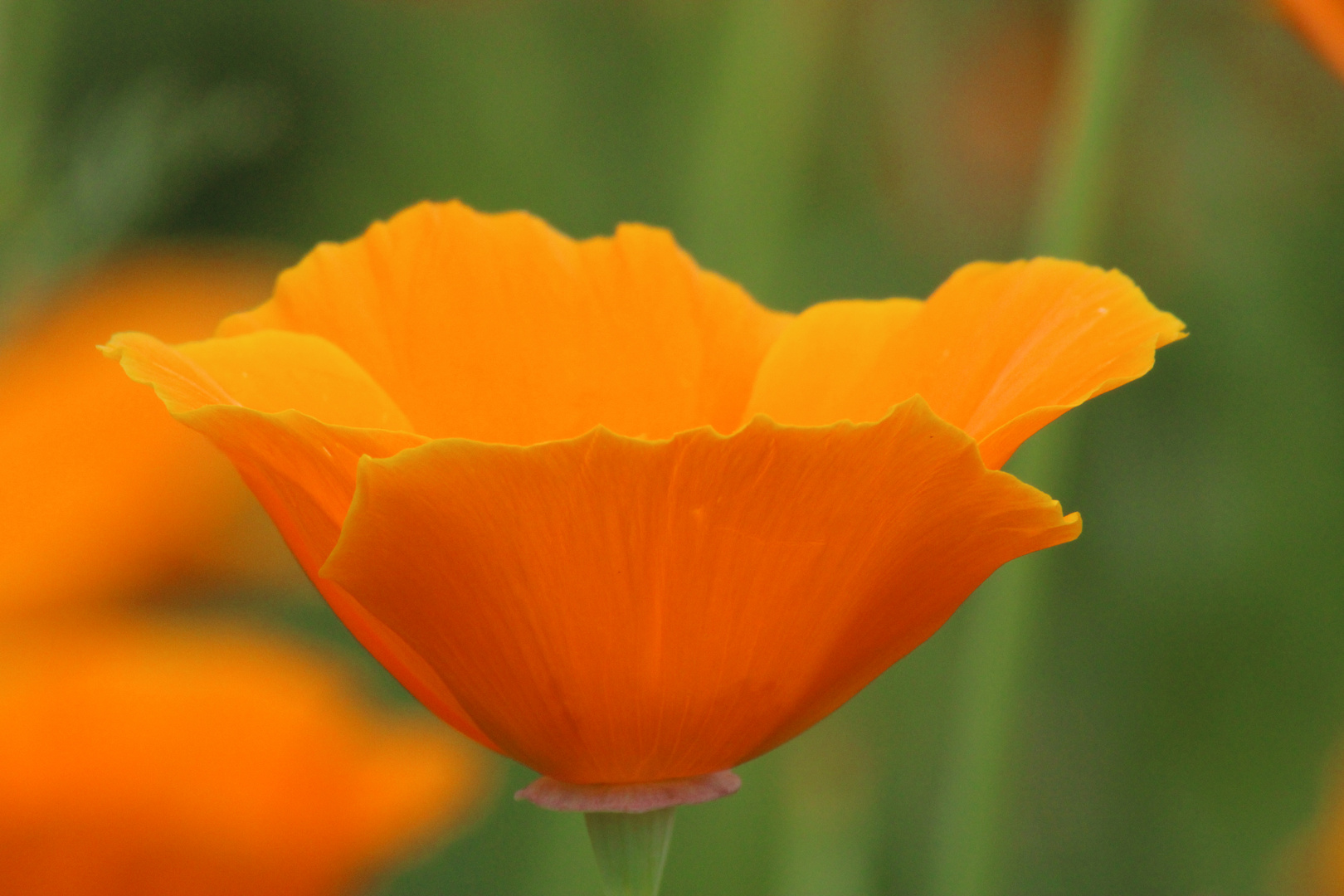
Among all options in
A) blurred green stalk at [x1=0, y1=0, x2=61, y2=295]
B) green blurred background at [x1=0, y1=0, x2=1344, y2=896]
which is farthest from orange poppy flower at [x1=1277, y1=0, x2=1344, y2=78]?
blurred green stalk at [x1=0, y1=0, x2=61, y2=295]

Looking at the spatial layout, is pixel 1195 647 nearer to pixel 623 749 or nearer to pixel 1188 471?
pixel 1188 471

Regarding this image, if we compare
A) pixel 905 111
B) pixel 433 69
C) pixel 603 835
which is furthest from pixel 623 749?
pixel 433 69

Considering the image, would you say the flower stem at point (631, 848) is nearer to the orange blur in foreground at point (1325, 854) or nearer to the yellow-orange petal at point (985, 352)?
the yellow-orange petal at point (985, 352)

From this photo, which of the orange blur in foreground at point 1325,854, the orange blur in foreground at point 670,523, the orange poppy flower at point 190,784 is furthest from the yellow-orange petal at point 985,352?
the orange blur in foreground at point 1325,854

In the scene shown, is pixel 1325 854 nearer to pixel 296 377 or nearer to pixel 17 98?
pixel 296 377

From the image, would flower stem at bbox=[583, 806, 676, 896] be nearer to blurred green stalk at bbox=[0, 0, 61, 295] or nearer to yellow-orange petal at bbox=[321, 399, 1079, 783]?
yellow-orange petal at bbox=[321, 399, 1079, 783]

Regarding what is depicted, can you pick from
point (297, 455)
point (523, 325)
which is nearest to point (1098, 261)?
point (523, 325)
